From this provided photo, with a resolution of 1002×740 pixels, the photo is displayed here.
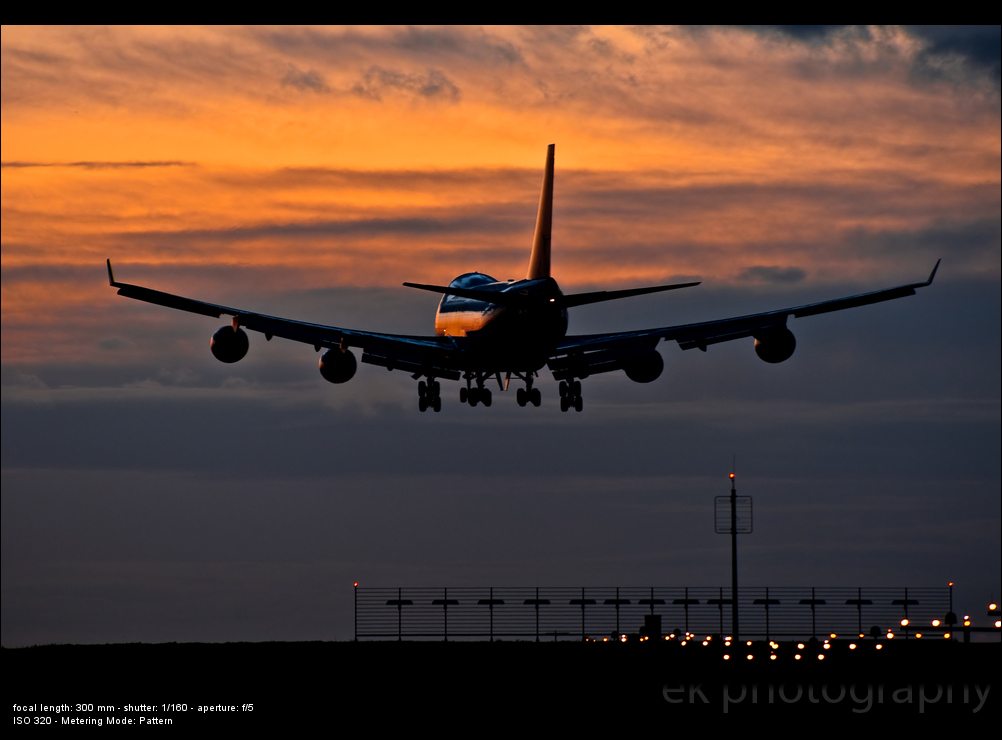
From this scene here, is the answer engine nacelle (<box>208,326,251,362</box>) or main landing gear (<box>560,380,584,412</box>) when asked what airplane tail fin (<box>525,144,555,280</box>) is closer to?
main landing gear (<box>560,380,584,412</box>)

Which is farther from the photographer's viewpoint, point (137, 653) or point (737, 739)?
point (137, 653)

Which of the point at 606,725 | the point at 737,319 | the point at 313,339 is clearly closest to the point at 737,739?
the point at 606,725

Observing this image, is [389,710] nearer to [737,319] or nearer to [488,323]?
[488,323]

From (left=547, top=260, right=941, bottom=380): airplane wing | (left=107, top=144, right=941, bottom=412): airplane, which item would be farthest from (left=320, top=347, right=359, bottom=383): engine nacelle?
(left=547, top=260, right=941, bottom=380): airplane wing

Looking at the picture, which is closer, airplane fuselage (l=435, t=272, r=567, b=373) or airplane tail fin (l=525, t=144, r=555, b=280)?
airplane fuselage (l=435, t=272, r=567, b=373)

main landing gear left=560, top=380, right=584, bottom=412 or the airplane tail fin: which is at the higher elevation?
the airplane tail fin

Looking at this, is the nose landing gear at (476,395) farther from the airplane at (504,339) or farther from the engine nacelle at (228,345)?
the engine nacelle at (228,345)
